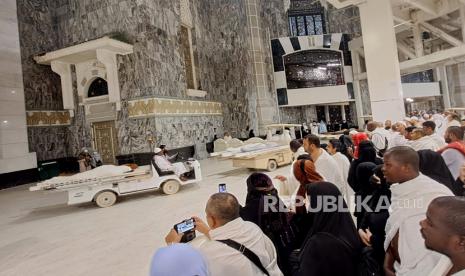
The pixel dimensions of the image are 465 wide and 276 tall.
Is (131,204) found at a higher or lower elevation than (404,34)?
lower

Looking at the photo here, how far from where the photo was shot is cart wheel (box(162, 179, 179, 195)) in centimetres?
709

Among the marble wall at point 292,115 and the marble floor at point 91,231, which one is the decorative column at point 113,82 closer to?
the marble floor at point 91,231

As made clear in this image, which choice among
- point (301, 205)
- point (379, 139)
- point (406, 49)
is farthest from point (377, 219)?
point (406, 49)

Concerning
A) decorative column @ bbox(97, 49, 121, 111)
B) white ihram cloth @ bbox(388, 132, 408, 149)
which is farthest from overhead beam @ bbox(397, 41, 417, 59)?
decorative column @ bbox(97, 49, 121, 111)

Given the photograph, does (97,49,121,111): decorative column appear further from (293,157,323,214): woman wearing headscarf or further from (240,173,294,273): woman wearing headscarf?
(240,173,294,273): woman wearing headscarf

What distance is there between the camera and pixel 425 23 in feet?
46.2

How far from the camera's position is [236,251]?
1.64 meters

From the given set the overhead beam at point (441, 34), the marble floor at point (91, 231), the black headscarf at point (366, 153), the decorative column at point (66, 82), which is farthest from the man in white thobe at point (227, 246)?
the overhead beam at point (441, 34)

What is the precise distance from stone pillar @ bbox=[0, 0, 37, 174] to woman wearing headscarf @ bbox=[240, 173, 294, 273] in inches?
434

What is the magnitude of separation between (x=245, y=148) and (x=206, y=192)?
2.76 m

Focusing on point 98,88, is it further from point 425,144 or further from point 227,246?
point 227,246

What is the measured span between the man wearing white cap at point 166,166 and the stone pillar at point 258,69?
1116cm

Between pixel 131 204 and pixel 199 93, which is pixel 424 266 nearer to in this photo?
pixel 131 204

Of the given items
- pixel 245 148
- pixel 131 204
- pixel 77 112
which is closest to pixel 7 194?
pixel 77 112
